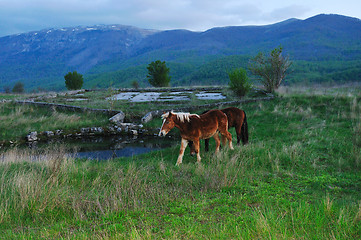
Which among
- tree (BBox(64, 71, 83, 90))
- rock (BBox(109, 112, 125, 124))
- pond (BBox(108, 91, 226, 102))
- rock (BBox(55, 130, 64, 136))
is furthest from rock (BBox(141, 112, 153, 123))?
tree (BBox(64, 71, 83, 90))

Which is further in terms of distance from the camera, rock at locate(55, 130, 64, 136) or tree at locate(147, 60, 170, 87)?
tree at locate(147, 60, 170, 87)

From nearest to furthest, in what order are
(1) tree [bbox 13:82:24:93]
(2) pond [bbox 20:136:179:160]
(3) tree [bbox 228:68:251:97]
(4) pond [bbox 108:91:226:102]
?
(2) pond [bbox 20:136:179:160] < (3) tree [bbox 228:68:251:97] < (4) pond [bbox 108:91:226:102] < (1) tree [bbox 13:82:24:93]

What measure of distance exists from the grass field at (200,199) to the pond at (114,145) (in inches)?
168

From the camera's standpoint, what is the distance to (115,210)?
4625 millimetres

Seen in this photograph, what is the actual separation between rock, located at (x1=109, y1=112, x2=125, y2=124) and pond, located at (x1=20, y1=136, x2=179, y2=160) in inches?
69.5

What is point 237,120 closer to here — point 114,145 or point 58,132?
point 114,145

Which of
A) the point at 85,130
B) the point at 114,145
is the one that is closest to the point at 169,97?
the point at 85,130

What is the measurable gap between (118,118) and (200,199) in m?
12.9

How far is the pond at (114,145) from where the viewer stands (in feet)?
Answer: 40.6

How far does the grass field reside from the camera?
388 cm

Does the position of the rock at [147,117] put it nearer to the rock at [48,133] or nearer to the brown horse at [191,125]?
the rock at [48,133]

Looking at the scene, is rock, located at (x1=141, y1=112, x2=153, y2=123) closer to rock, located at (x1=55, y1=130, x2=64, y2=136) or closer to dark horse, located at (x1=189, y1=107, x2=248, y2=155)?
rock, located at (x1=55, y1=130, x2=64, y2=136)

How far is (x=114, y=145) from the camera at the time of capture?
13758mm

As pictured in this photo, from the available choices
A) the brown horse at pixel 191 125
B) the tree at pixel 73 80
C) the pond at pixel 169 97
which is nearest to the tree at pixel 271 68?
the pond at pixel 169 97
